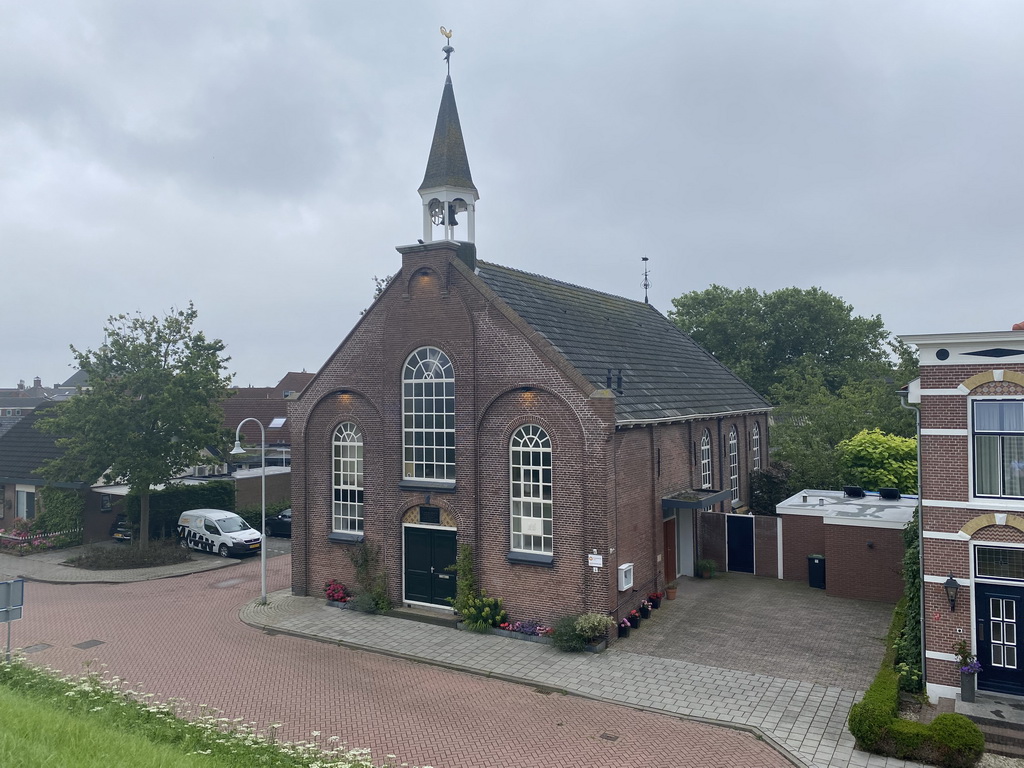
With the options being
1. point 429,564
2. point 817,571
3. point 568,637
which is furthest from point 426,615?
point 817,571

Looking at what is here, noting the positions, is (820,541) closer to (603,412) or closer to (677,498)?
(677,498)

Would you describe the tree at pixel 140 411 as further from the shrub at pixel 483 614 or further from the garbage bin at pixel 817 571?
the garbage bin at pixel 817 571

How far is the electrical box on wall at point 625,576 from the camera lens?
17438 millimetres

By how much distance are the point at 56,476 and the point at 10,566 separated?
140 inches

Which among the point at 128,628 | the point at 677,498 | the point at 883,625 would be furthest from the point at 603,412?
the point at 128,628

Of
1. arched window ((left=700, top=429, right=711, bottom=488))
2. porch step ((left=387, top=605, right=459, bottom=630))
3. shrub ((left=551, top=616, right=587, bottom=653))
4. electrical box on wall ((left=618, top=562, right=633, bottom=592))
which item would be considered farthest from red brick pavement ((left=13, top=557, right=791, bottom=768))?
arched window ((left=700, top=429, right=711, bottom=488))

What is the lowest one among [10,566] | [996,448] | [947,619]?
[10,566]

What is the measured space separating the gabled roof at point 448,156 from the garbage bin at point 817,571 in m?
15.0

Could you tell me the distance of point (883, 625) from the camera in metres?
17.8

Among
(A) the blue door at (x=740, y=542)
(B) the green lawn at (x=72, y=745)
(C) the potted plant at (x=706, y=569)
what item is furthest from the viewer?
(A) the blue door at (x=740, y=542)

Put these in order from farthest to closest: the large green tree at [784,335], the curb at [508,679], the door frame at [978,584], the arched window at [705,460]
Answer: the large green tree at [784,335] → the arched window at [705,460] → the door frame at [978,584] → the curb at [508,679]

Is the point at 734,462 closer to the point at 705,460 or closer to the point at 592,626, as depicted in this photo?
the point at 705,460

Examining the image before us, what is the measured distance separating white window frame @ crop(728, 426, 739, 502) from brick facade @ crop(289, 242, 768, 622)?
598 cm

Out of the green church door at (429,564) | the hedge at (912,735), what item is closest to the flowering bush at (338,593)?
the green church door at (429,564)
